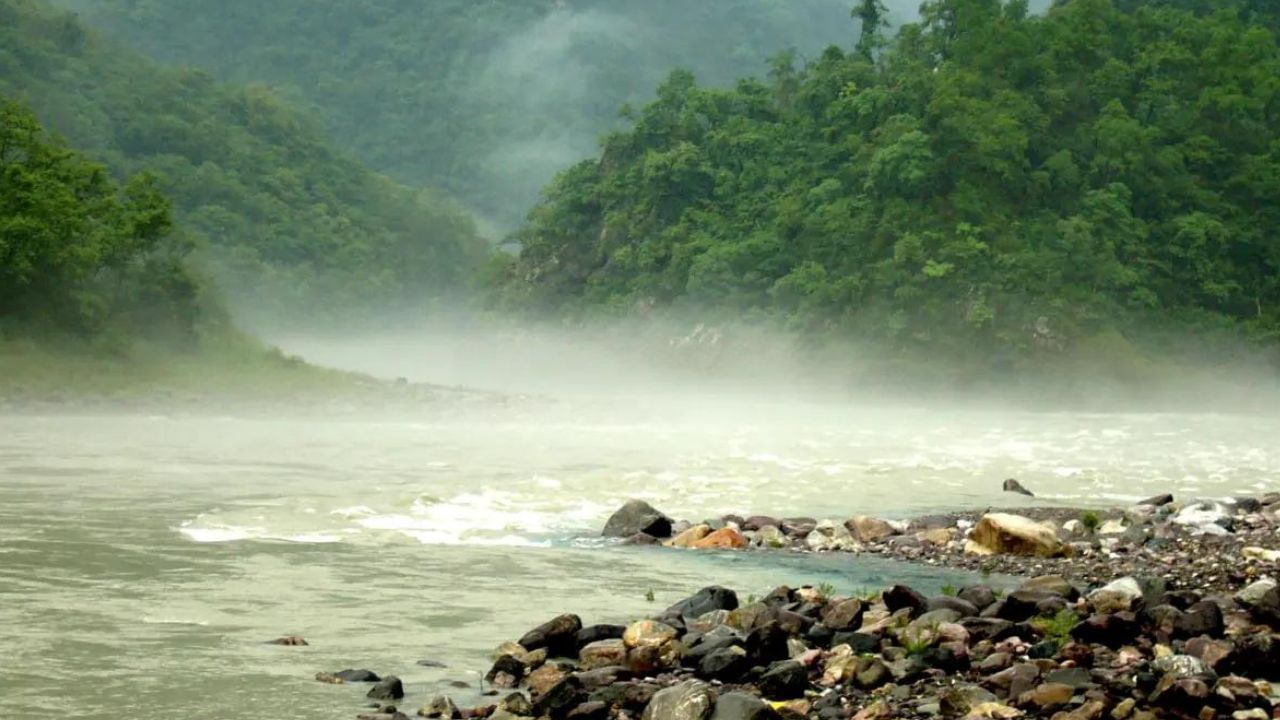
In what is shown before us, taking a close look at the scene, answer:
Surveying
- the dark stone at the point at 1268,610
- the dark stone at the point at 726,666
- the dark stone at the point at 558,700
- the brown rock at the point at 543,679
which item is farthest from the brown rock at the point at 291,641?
the dark stone at the point at 1268,610

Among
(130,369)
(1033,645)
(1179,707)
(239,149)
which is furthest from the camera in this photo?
(239,149)

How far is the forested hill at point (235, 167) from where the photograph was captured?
260 ft

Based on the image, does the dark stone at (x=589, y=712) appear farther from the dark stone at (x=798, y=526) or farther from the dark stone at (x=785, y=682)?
the dark stone at (x=798, y=526)

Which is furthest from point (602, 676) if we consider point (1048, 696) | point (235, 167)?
point (235, 167)

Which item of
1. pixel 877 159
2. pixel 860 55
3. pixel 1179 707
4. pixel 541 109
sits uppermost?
pixel 541 109

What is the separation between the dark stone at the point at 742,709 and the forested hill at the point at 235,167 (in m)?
66.9

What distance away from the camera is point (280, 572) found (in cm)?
1527

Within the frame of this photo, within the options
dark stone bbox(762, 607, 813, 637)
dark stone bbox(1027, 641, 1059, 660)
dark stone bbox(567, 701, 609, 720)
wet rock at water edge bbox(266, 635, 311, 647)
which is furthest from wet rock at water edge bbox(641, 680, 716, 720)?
wet rock at water edge bbox(266, 635, 311, 647)

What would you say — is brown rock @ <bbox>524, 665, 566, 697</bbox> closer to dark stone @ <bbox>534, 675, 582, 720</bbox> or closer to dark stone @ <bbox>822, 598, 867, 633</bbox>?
dark stone @ <bbox>534, 675, 582, 720</bbox>

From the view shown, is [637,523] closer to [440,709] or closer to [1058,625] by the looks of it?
[1058,625]

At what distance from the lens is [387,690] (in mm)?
10211

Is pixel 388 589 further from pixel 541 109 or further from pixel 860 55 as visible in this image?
pixel 541 109

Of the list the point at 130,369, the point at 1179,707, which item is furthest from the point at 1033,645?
the point at 130,369

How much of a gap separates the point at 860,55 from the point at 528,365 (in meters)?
20.9
